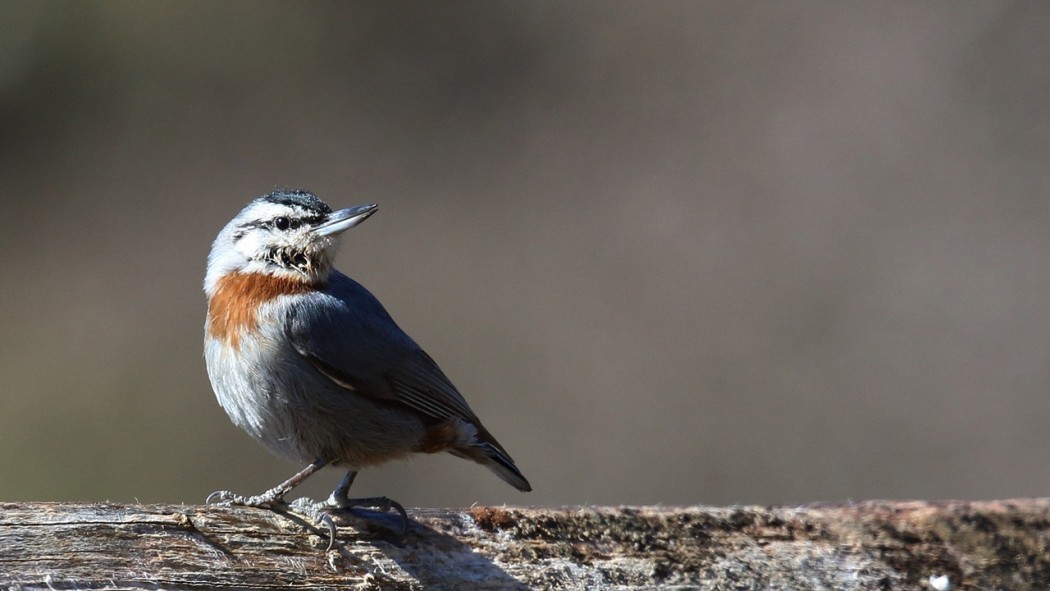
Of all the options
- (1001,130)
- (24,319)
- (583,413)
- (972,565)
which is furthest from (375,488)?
(1001,130)

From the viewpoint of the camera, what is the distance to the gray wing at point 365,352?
431cm

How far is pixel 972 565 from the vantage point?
3988 millimetres

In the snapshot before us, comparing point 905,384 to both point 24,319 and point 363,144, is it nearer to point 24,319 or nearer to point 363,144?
point 363,144

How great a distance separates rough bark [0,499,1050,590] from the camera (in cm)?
318

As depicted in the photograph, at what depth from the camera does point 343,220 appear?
4.43m

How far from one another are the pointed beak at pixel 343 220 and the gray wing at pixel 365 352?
0.21 m

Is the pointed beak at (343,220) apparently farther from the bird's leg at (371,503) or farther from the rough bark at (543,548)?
the rough bark at (543,548)

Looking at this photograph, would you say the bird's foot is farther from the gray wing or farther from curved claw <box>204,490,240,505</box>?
the gray wing

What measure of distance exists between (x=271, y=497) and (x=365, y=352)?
87 centimetres

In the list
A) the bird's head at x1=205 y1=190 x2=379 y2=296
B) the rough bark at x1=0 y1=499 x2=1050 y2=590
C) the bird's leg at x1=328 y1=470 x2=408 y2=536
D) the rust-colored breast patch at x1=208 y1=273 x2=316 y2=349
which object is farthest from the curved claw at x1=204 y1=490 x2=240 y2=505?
the bird's head at x1=205 y1=190 x2=379 y2=296

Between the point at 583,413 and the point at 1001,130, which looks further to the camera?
the point at 1001,130

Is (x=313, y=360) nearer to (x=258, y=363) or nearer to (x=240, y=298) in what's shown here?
(x=258, y=363)

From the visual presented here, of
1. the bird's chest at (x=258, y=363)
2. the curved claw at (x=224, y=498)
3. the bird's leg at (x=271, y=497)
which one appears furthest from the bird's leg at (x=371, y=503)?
the bird's chest at (x=258, y=363)

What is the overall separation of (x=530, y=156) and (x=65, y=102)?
3033 millimetres
